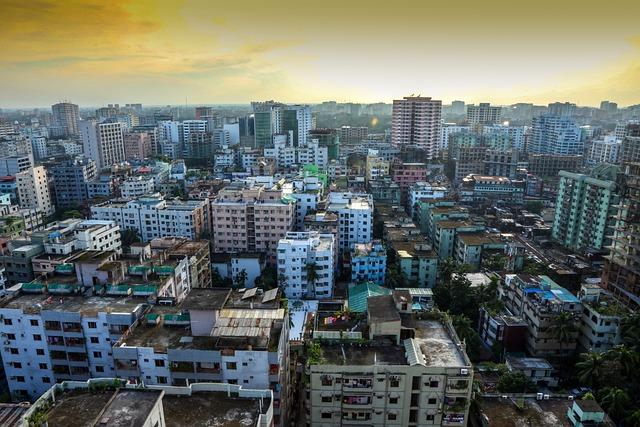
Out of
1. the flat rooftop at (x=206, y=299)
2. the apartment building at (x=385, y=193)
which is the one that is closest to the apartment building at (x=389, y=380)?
the flat rooftop at (x=206, y=299)

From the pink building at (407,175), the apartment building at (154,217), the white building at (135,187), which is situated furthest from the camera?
the pink building at (407,175)

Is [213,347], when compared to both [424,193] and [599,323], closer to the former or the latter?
[599,323]

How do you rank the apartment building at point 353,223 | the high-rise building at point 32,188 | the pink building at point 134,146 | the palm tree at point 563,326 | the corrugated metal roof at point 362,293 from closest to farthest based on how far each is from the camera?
the palm tree at point 563,326
the corrugated metal roof at point 362,293
the apartment building at point 353,223
the high-rise building at point 32,188
the pink building at point 134,146

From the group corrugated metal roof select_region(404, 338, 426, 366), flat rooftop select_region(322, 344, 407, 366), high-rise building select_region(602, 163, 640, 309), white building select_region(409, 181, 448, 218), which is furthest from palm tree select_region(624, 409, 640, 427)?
white building select_region(409, 181, 448, 218)

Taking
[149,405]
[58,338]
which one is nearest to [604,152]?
[58,338]

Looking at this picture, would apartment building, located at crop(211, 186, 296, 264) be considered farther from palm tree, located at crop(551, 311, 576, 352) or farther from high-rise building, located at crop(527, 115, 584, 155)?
high-rise building, located at crop(527, 115, 584, 155)

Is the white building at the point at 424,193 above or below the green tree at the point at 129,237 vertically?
above

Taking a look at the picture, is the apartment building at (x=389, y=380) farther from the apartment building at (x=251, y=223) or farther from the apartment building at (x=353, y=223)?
the apartment building at (x=353, y=223)
